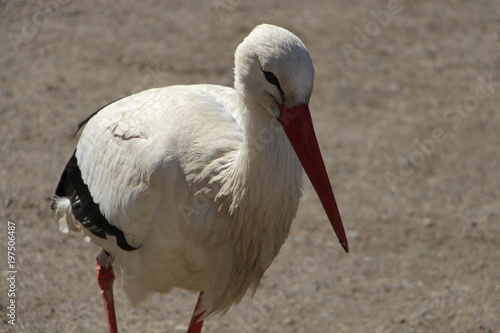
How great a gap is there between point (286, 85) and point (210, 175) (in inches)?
28.9

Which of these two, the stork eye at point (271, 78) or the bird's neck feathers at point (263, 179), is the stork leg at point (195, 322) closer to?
the bird's neck feathers at point (263, 179)

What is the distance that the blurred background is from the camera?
221 inches

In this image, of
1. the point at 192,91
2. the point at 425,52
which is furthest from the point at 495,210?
the point at 192,91

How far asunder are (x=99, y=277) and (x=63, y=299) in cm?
64

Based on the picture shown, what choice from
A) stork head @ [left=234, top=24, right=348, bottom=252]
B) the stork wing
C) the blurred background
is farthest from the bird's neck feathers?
the blurred background

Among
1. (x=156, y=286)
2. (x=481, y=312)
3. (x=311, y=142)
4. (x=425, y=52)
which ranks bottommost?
(x=425, y=52)

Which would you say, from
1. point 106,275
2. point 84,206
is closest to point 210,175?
point 84,206

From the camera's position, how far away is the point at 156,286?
169 inches

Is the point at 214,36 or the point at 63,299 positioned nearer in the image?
the point at 63,299

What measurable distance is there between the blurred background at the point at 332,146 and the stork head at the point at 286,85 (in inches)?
89.7

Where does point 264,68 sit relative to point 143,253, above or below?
above

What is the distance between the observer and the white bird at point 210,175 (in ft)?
11.4

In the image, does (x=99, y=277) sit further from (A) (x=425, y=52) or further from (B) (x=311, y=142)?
(A) (x=425, y=52)

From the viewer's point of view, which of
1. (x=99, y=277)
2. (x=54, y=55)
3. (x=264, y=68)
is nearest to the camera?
(x=264, y=68)
